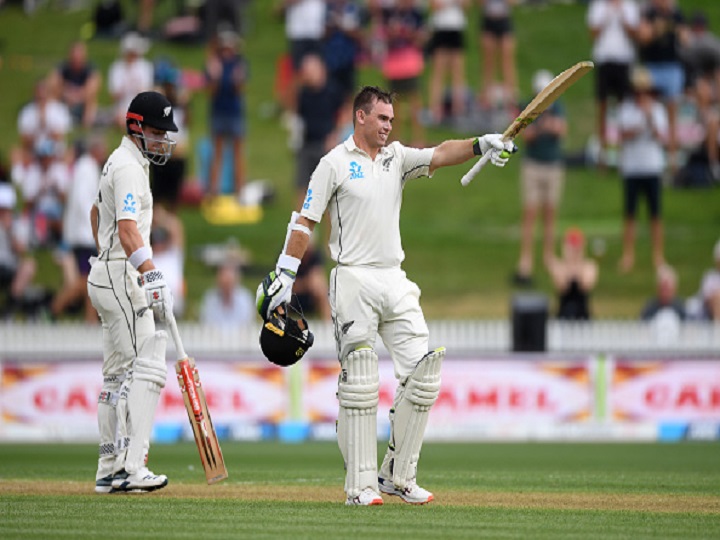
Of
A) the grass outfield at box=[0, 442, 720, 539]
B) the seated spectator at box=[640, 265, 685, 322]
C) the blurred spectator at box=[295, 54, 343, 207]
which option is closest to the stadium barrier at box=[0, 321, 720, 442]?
the seated spectator at box=[640, 265, 685, 322]

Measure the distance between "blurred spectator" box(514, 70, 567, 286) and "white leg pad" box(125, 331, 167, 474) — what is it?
9.80 metres

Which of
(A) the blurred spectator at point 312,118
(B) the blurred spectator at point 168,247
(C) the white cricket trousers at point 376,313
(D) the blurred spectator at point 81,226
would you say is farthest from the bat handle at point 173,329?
(A) the blurred spectator at point 312,118

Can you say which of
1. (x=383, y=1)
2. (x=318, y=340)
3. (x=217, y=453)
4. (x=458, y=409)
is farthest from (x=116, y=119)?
(x=217, y=453)

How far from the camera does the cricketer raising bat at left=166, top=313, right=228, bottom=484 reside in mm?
8992

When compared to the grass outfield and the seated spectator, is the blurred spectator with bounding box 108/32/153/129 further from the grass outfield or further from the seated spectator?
the grass outfield

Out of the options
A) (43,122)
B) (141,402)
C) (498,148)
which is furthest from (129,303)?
(43,122)

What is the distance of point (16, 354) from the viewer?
15.9 m

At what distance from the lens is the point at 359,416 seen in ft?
27.4

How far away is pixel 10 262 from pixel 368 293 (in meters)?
10.8

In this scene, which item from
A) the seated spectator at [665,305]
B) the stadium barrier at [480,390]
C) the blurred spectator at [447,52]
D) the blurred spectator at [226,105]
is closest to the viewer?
the stadium barrier at [480,390]

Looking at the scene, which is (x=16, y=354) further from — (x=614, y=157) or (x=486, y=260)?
(x=614, y=157)

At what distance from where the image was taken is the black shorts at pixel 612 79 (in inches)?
784

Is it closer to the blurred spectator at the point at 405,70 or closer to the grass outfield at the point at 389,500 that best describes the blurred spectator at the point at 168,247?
the grass outfield at the point at 389,500

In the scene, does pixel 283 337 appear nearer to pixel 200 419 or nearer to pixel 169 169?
pixel 200 419
